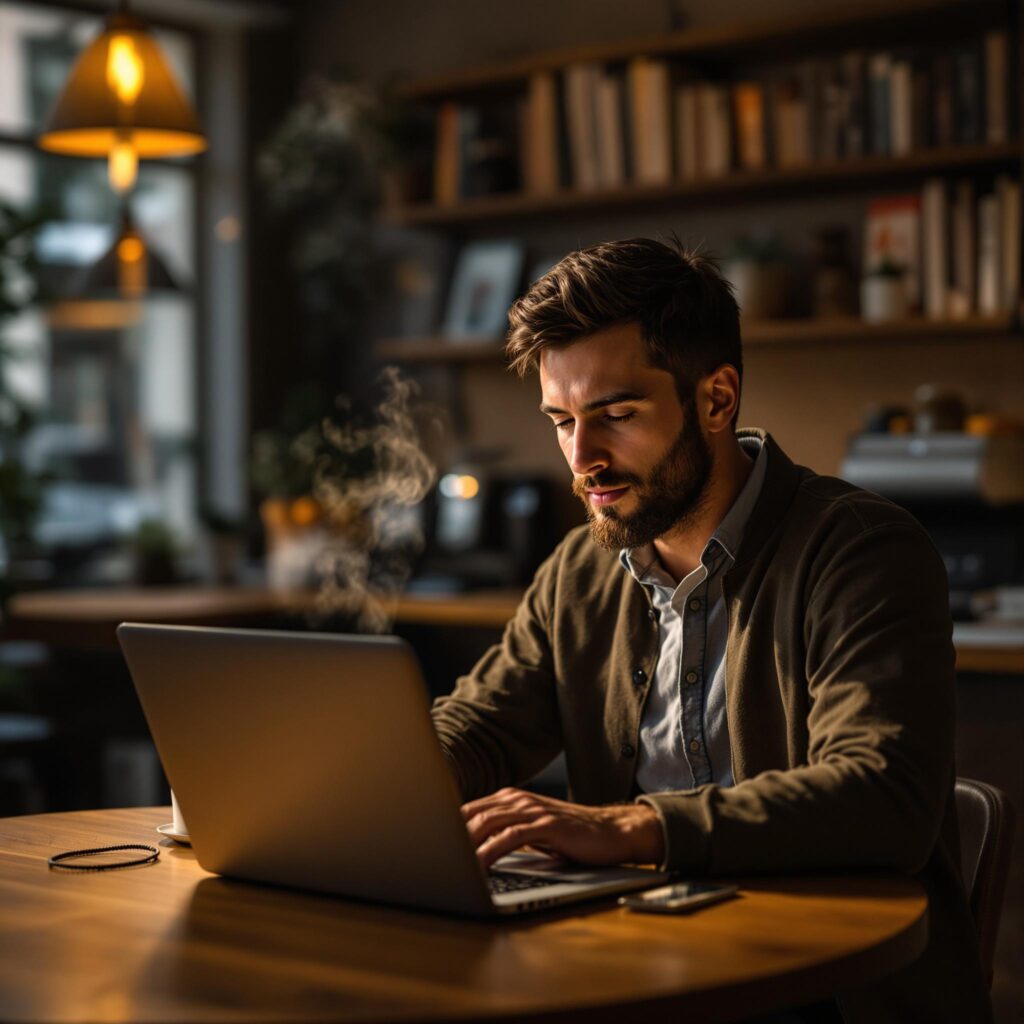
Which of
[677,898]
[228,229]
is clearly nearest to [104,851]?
[677,898]

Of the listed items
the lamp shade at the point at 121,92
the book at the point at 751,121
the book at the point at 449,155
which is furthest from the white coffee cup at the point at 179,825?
the book at the point at 449,155

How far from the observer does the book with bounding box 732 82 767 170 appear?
4250mm

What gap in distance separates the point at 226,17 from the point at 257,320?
1053 millimetres

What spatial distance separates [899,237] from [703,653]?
2.70 meters

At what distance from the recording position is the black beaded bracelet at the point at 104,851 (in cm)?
144

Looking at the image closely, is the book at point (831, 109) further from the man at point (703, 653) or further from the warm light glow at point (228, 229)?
the man at point (703, 653)

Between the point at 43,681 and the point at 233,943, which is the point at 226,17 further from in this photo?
the point at 233,943

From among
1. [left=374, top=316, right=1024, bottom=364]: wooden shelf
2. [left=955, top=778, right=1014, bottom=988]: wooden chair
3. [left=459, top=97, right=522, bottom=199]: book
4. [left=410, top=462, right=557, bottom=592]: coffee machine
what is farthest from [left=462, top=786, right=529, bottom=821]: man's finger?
[left=459, top=97, right=522, bottom=199]: book

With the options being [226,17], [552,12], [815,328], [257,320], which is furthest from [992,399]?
[226,17]

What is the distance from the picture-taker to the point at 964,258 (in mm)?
3953

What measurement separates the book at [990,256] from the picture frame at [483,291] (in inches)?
57.3

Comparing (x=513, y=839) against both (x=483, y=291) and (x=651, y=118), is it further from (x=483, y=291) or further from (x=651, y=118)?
(x=483, y=291)

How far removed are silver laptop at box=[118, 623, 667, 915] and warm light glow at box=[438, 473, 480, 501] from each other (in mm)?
3375

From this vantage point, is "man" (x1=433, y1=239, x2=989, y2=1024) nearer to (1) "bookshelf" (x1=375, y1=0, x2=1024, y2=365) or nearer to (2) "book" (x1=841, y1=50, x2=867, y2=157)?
(1) "bookshelf" (x1=375, y1=0, x2=1024, y2=365)
